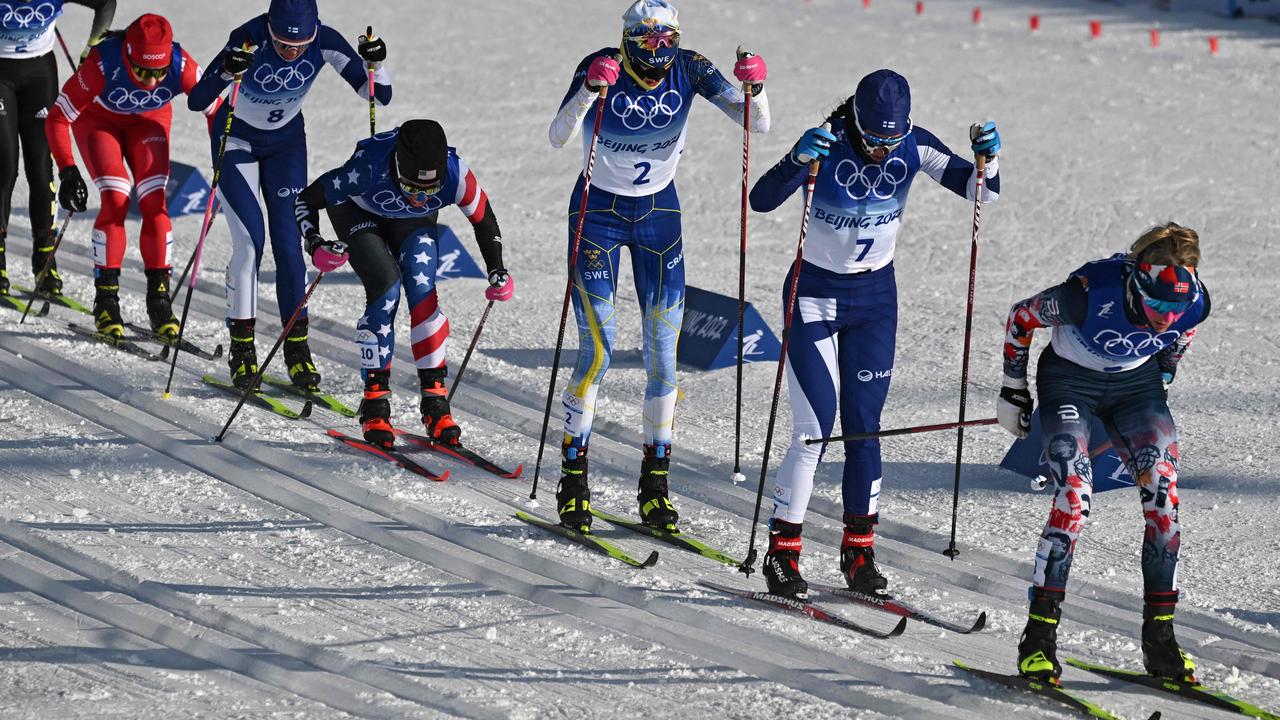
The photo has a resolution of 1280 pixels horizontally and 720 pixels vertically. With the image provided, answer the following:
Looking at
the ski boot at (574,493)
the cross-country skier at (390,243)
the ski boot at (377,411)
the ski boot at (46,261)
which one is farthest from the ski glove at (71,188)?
the ski boot at (574,493)

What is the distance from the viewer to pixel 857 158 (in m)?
6.02

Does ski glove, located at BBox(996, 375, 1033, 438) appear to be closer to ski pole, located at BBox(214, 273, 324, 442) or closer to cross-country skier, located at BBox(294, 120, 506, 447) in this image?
cross-country skier, located at BBox(294, 120, 506, 447)

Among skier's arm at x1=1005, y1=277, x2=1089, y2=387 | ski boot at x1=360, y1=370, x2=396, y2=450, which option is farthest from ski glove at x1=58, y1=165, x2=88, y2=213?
skier's arm at x1=1005, y1=277, x2=1089, y2=387

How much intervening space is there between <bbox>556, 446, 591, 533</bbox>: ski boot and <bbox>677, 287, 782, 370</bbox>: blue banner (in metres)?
2.48

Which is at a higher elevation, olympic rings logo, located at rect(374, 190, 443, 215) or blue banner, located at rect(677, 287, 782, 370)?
olympic rings logo, located at rect(374, 190, 443, 215)

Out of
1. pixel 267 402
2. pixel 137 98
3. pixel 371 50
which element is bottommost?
pixel 267 402

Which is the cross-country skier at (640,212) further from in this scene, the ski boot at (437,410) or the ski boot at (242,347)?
the ski boot at (242,347)

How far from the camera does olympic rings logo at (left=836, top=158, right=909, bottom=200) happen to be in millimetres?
6027

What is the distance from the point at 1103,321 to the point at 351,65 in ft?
14.3

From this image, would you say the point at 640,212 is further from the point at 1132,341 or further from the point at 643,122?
the point at 1132,341

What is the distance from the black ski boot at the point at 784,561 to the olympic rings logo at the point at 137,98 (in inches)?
170

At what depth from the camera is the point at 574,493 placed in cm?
682

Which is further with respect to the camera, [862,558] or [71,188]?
[71,188]

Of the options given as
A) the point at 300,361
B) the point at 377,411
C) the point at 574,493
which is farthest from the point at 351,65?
the point at 574,493
